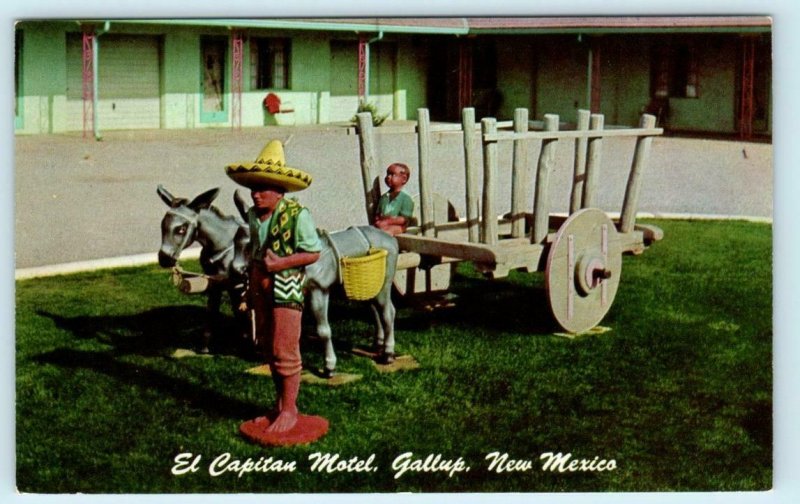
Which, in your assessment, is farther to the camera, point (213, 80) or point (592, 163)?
point (213, 80)

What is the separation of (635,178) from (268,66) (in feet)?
33.3

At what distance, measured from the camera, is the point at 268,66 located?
17.3 meters

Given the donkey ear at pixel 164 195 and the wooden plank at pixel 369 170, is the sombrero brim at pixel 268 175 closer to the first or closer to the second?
the donkey ear at pixel 164 195

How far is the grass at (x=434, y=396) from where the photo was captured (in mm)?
5840

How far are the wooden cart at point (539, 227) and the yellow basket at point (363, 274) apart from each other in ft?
2.33

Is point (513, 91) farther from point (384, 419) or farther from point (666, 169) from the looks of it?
point (384, 419)

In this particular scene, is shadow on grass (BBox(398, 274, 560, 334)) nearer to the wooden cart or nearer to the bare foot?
the wooden cart

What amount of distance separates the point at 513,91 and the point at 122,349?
42.1 feet

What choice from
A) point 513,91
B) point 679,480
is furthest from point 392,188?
point 513,91

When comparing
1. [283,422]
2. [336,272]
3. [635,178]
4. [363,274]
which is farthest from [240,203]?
[635,178]

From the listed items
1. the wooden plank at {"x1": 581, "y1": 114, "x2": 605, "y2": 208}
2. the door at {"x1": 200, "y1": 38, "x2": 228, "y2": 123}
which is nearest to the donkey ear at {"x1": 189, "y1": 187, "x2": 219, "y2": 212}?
the wooden plank at {"x1": 581, "y1": 114, "x2": 605, "y2": 208}

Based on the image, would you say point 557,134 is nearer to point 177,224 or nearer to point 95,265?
point 177,224

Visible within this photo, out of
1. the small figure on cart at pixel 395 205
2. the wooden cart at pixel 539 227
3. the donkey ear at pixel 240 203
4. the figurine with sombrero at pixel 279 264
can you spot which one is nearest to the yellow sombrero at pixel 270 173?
the figurine with sombrero at pixel 279 264

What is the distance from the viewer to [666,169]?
48.2ft
